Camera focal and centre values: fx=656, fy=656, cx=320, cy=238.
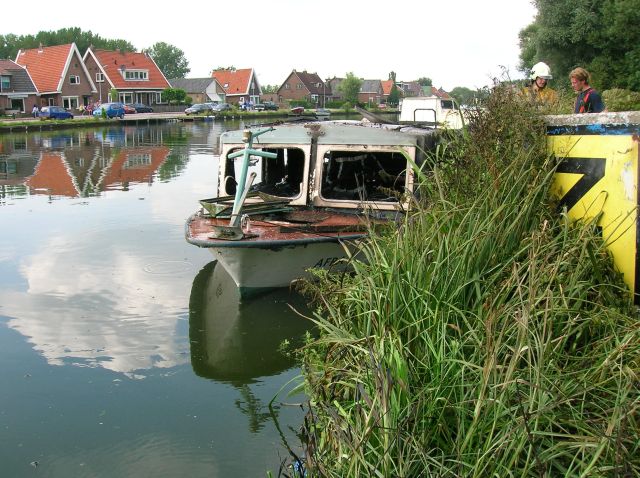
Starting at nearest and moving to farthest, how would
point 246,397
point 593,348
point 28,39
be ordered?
point 593,348, point 246,397, point 28,39

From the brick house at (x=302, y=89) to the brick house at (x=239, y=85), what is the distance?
289 inches

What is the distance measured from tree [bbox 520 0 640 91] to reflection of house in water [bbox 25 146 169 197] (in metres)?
15.0

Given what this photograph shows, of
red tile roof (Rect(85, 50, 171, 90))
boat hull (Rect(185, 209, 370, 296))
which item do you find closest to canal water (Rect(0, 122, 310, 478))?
boat hull (Rect(185, 209, 370, 296))

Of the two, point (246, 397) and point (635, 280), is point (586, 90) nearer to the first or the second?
point (635, 280)

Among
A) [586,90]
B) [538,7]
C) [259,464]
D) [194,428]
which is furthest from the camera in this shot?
[538,7]

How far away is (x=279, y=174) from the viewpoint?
33.2ft

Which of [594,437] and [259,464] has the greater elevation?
[594,437]

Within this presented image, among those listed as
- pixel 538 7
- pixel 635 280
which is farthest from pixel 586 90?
pixel 538 7

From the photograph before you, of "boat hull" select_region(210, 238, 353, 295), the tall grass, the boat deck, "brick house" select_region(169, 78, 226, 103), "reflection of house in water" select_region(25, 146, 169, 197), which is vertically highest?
"brick house" select_region(169, 78, 226, 103)

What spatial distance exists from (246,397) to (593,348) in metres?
3.53

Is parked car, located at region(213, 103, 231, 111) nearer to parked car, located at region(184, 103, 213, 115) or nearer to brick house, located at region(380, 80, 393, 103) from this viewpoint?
parked car, located at region(184, 103, 213, 115)

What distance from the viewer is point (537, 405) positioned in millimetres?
2705

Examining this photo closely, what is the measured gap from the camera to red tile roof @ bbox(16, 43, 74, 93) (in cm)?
6166

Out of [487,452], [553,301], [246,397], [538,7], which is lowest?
[246,397]
